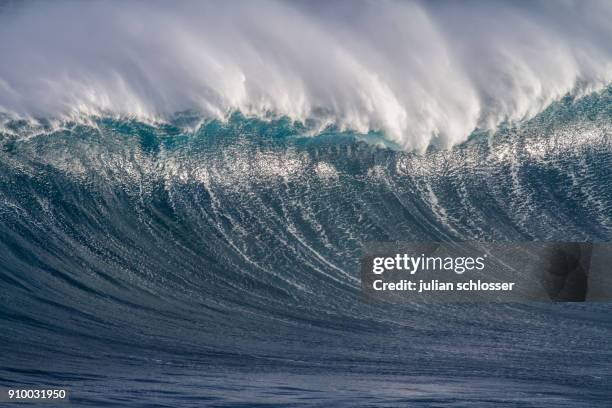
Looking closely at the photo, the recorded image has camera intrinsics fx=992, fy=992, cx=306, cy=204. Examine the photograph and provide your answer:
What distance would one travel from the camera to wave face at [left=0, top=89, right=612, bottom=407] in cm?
759

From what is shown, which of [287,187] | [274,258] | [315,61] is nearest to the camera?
[274,258]

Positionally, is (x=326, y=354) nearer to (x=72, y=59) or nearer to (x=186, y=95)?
(x=186, y=95)

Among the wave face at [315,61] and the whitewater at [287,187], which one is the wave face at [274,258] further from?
the wave face at [315,61]

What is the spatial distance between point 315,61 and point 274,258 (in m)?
3.39

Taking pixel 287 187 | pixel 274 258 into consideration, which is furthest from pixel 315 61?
pixel 274 258

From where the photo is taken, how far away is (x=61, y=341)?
336 inches

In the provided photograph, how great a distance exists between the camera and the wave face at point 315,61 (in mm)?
12422

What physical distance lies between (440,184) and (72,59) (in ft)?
16.3

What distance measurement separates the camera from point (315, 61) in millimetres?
12766

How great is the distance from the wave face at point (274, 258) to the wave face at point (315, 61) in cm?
32

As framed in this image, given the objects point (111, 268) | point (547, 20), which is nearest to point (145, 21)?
point (111, 268)

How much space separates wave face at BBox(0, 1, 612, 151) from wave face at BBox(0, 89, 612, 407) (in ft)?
1.04

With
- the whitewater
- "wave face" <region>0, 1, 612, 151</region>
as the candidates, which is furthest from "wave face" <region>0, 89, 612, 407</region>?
"wave face" <region>0, 1, 612, 151</region>

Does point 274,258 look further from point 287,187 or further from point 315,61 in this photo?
point 315,61
